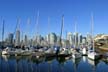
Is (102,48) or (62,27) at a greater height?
(62,27)

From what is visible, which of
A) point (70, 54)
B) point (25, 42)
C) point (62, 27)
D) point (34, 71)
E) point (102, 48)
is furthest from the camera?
point (25, 42)

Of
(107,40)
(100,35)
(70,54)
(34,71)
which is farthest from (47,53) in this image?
(100,35)

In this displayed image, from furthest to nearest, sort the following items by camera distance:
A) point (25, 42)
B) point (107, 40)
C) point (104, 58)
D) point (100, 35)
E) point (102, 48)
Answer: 1. point (100, 35)
2. point (107, 40)
3. point (25, 42)
4. point (102, 48)
5. point (104, 58)

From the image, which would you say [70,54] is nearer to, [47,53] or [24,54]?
[47,53]

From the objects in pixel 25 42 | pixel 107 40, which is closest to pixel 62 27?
pixel 25 42

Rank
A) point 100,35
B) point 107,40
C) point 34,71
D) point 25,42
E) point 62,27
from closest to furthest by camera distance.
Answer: point 34,71, point 62,27, point 25,42, point 107,40, point 100,35

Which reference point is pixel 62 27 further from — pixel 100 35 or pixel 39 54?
pixel 100 35

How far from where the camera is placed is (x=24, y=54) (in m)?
74.2

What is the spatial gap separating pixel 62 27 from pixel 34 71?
38.2 meters

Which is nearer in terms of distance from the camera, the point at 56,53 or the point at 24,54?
the point at 56,53

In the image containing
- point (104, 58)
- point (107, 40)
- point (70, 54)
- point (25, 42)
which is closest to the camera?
point (104, 58)

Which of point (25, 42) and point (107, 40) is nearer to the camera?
point (25, 42)

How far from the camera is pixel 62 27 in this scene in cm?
7625

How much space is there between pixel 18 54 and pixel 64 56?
15059 mm
